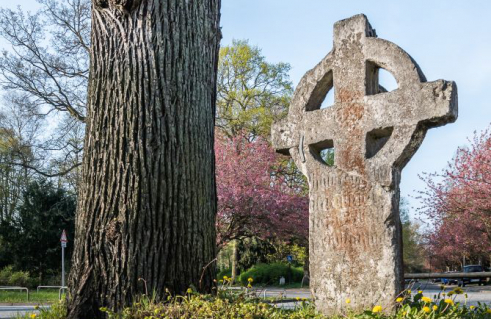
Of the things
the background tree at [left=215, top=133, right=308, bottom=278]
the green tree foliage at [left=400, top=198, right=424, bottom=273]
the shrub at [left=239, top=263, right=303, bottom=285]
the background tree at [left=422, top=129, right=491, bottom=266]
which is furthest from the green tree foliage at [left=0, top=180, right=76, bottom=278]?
the green tree foliage at [left=400, top=198, right=424, bottom=273]

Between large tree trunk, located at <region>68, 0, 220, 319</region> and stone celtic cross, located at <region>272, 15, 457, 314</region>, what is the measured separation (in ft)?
3.80

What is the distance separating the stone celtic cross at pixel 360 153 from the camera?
4.97 m

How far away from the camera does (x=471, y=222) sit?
77.4 ft

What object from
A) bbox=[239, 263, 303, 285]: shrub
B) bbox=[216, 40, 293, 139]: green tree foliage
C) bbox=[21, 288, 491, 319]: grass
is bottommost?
bbox=[239, 263, 303, 285]: shrub

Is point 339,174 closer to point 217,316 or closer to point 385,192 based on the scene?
point 385,192

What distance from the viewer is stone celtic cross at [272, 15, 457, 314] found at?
196 inches

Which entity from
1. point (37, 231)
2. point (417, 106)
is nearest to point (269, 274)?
point (37, 231)

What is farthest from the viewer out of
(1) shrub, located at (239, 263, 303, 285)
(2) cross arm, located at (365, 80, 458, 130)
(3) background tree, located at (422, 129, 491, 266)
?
(1) shrub, located at (239, 263, 303, 285)

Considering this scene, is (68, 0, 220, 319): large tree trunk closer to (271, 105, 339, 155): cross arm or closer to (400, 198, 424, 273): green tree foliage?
(271, 105, 339, 155): cross arm

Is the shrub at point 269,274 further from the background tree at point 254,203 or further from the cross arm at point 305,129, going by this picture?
the cross arm at point 305,129

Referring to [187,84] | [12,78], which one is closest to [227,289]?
[187,84]

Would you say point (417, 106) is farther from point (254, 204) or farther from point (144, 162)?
point (254, 204)

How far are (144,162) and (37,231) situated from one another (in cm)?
2148

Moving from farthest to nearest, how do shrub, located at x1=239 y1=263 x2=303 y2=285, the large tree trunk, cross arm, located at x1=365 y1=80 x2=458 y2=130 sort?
shrub, located at x1=239 y1=263 x2=303 y2=285 < the large tree trunk < cross arm, located at x1=365 y1=80 x2=458 y2=130
